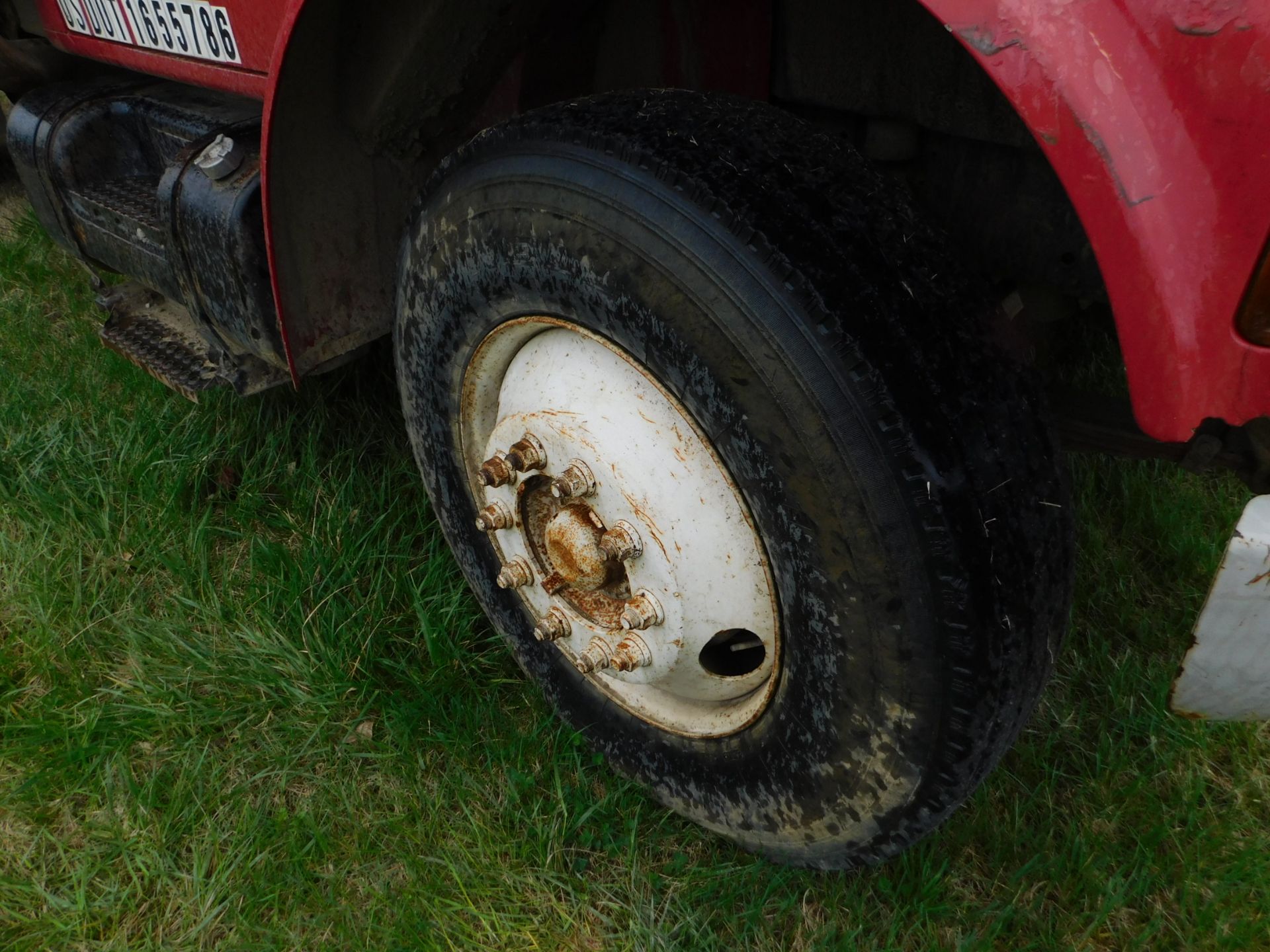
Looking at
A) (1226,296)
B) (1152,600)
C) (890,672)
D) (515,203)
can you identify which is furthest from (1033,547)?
(1152,600)

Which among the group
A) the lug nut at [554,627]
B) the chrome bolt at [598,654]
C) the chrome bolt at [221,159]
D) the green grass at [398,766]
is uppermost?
the chrome bolt at [221,159]

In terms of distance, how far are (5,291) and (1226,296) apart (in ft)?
11.1

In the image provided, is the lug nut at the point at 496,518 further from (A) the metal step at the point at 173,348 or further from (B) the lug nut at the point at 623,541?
(A) the metal step at the point at 173,348

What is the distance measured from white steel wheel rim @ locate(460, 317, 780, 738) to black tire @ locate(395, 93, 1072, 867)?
61 mm

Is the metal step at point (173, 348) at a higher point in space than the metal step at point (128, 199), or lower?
lower

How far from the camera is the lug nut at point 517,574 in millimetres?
1531

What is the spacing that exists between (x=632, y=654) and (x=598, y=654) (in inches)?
2.9

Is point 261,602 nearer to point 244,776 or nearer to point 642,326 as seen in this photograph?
point 244,776

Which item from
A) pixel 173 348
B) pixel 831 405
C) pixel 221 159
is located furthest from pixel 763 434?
pixel 173 348

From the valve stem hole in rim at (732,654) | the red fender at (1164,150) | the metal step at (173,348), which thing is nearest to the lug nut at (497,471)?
the valve stem hole in rim at (732,654)

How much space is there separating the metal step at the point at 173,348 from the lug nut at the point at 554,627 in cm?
81

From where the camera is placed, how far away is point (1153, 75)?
80cm

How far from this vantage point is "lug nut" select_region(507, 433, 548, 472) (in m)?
1.40

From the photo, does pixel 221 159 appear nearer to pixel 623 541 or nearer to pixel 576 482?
pixel 576 482
